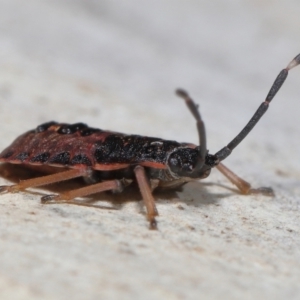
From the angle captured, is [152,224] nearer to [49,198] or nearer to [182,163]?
[182,163]

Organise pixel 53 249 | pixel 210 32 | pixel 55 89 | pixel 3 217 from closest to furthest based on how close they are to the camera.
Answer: pixel 53 249 < pixel 3 217 < pixel 55 89 < pixel 210 32

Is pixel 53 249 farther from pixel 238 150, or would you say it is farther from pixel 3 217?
pixel 238 150

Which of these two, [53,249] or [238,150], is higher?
[238,150]

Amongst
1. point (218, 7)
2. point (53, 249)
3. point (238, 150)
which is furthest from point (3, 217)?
point (218, 7)

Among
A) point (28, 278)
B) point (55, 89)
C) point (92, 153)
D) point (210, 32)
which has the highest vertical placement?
point (210, 32)

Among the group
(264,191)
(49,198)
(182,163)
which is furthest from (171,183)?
(264,191)

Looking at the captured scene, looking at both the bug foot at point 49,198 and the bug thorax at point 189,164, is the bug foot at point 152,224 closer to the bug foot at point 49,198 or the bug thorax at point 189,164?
the bug thorax at point 189,164
